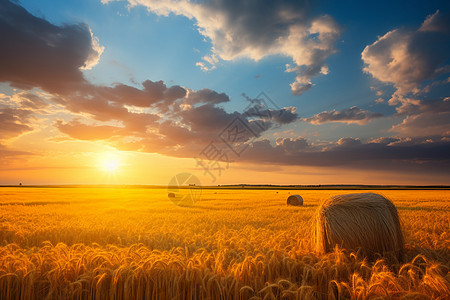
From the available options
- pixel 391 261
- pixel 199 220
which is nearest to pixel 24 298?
pixel 391 261

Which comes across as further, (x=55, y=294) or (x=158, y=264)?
(x=158, y=264)

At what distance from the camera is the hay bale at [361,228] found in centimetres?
629

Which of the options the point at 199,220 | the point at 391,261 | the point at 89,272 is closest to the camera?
the point at 89,272

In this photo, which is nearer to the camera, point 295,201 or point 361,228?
point 361,228

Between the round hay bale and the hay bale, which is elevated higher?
the hay bale

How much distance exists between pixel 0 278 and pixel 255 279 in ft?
12.2

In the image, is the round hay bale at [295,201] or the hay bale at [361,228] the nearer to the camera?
the hay bale at [361,228]

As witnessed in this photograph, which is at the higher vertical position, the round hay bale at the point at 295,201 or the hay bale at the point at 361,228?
the hay bale at the point at 361,228

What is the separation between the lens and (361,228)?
6383 millimetres

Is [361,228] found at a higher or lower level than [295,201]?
higher

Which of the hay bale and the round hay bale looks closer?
the hay bale

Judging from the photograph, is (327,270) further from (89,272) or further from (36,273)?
(36,273)

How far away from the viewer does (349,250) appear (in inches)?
243

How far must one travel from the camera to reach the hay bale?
6.29 m
